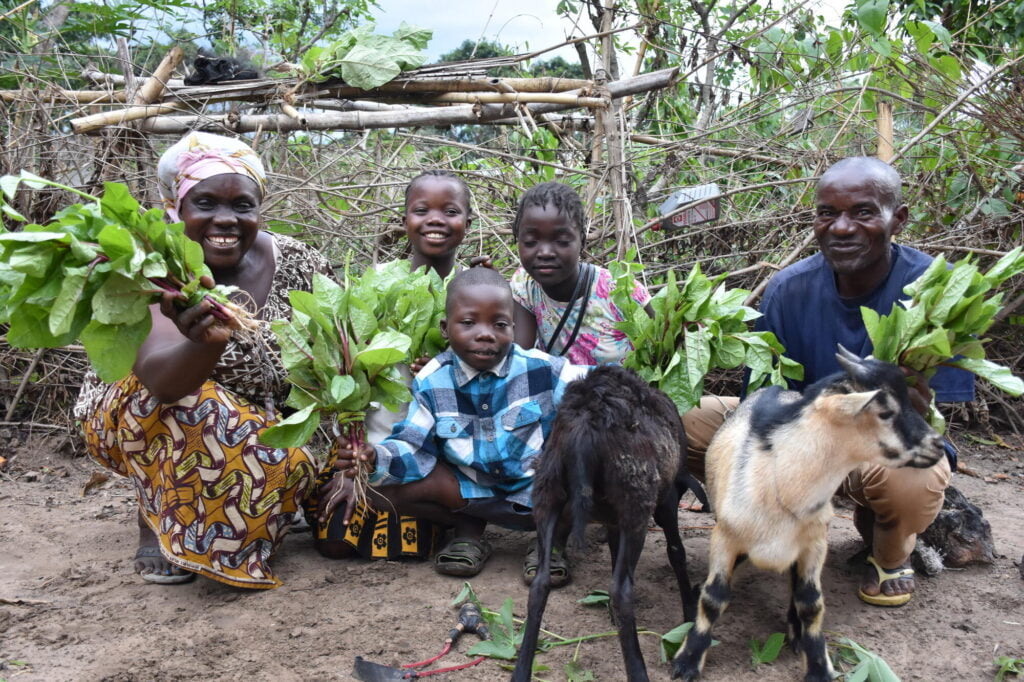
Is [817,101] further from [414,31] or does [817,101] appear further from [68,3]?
[68,3]

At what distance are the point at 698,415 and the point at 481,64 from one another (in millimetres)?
3119

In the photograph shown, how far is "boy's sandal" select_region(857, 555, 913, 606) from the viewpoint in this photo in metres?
3.51

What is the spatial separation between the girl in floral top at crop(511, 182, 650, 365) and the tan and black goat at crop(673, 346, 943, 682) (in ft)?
4.09

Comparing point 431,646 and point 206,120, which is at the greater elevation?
point 206,120

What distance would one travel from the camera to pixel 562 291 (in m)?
4.20

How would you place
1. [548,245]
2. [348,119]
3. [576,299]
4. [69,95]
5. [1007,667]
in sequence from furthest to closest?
[69,95] → [348,119] → [576,299] → [548,245] → [1007,667]

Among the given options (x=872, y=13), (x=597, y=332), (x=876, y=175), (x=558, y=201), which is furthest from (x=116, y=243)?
(x=872, y=13)

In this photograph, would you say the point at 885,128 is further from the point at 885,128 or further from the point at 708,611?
the point at 708,611

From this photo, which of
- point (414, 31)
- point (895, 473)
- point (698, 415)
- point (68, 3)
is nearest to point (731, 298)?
point (698, 415)

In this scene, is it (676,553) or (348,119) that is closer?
(676,553)

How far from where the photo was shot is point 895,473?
10.9 ft

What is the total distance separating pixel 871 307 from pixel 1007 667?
1.47 metres

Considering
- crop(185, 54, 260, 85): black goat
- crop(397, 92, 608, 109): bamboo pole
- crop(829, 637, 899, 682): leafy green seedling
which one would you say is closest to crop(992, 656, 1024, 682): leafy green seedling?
crop(829, 637, 899, 682): leafy green seedling

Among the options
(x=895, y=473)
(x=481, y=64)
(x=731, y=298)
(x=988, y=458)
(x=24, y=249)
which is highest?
(x=481, y=64)
